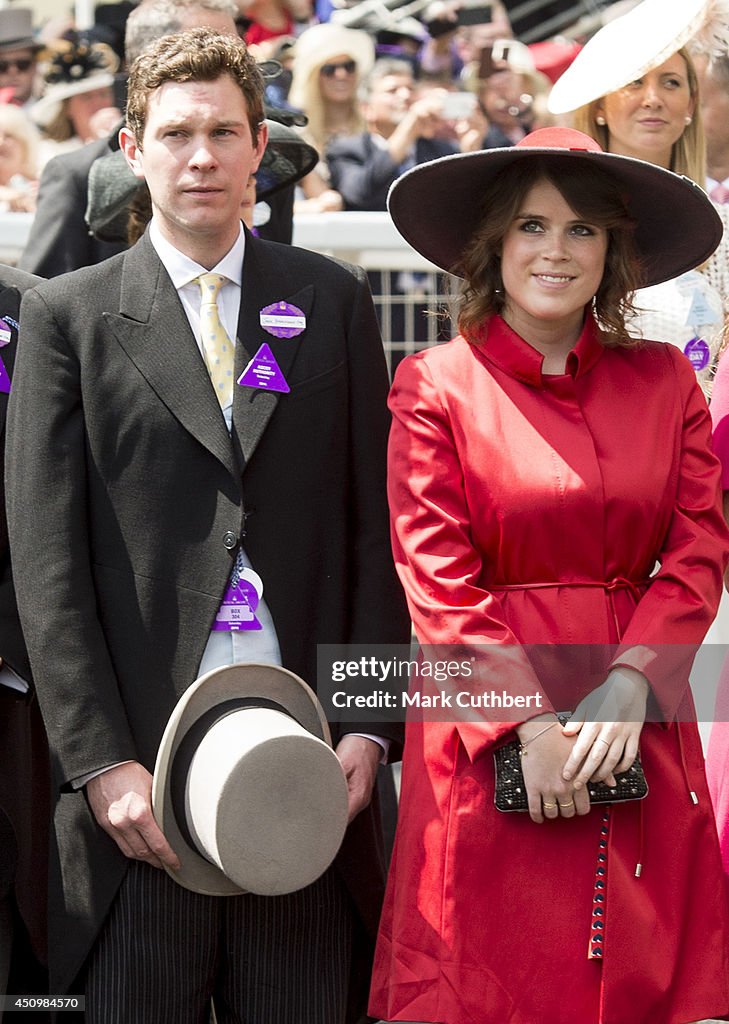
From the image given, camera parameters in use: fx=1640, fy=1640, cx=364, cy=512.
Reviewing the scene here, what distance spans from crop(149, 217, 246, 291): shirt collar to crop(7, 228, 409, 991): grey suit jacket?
1.9 inches

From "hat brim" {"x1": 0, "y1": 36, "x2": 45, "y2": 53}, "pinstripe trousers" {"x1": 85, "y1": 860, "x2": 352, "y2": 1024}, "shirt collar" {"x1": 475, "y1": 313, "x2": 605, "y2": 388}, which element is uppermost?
"shirt collar" {"x1": 475, "y1": 313, "x2": 605, "y2": 388}

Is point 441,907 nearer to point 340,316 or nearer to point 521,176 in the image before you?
point 340,316

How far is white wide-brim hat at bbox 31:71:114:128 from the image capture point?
8.59m

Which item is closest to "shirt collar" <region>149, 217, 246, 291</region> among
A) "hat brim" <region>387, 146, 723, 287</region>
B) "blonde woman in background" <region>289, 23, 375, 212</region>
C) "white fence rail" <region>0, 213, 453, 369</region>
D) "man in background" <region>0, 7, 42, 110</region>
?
"hat brim" <region>387, 146, 723, 287</region>

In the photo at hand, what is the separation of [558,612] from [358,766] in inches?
21.3

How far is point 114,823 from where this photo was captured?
3285mm

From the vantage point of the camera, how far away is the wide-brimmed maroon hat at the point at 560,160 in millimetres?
3471

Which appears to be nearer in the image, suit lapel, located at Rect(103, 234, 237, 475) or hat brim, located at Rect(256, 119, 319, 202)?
suit lapel, located at Rect(103, 234, 237, 475)

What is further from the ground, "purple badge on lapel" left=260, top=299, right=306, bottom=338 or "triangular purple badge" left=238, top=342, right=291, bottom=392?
"purple badge on lapel" left=260, top=299, right=306, bottom=338

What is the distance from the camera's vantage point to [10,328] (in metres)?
3.86

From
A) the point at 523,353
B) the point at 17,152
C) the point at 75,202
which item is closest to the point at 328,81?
the point at 17,152

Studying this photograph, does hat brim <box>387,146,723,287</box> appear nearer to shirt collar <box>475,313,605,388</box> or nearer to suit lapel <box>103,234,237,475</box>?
shirt collar <box>475,313,605,388</box>

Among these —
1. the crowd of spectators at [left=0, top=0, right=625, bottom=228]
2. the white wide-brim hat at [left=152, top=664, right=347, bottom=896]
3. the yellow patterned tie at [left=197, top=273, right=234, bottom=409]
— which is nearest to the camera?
the white wide-brim hat at [left=152, top=664, right=347, bottom=896]

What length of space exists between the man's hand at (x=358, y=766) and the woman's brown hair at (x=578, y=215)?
35.3 inches
